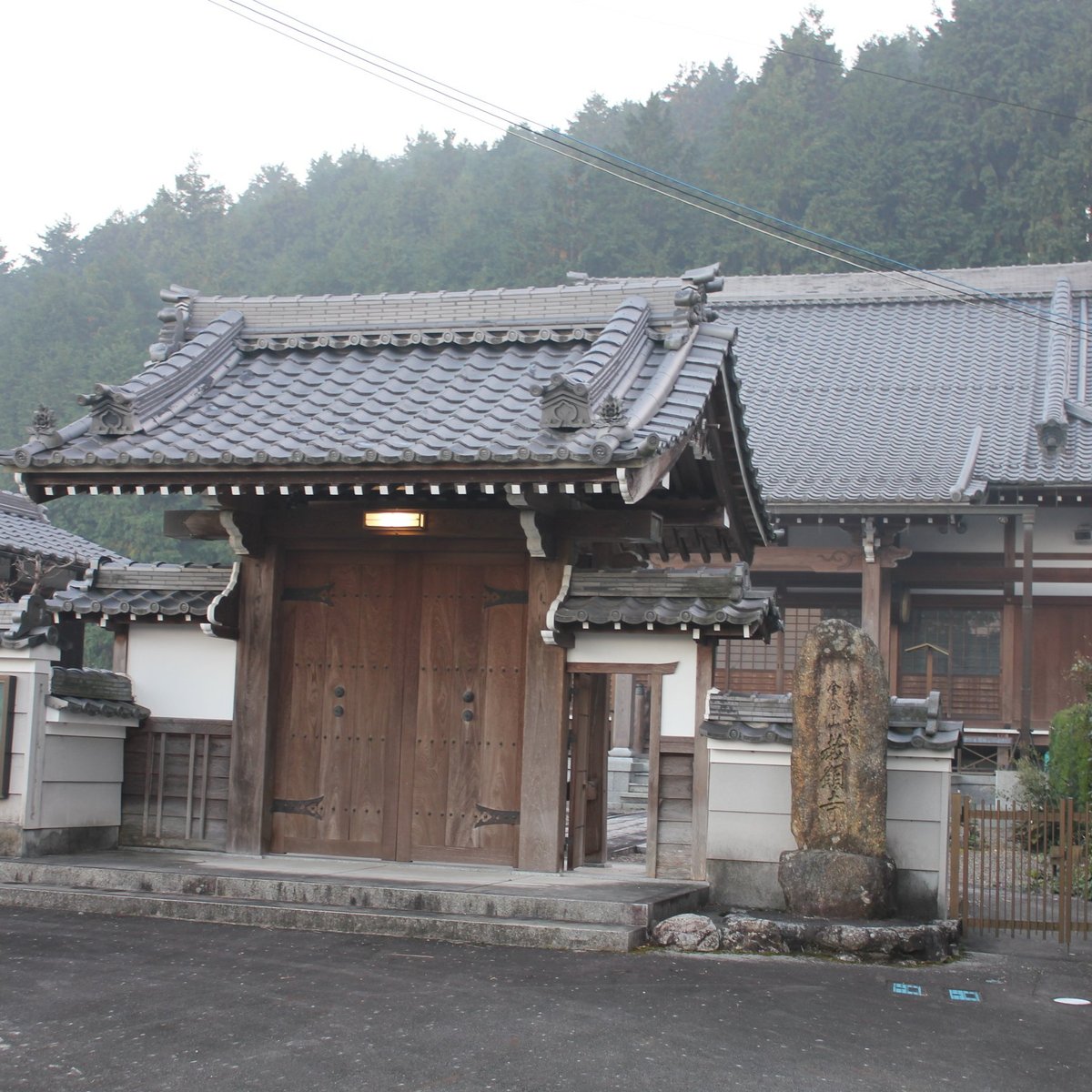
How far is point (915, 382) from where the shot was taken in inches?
961

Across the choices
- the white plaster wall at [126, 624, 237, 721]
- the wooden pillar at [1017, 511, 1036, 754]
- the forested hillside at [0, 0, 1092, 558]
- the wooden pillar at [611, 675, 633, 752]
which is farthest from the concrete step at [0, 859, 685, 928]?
the forested hillside at [0, 0, 1092, 558]

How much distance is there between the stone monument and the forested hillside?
3340 cm

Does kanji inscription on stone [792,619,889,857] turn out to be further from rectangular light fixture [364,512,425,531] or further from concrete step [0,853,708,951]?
rectangular light fixture [364,512,425,531]

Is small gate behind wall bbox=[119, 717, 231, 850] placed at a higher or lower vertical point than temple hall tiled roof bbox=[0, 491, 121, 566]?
lower

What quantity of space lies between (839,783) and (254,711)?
468 centimetres

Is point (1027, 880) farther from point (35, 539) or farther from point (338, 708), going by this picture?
point (35, 539)

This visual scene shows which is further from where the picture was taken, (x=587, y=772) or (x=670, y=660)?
(x=587, y=772)

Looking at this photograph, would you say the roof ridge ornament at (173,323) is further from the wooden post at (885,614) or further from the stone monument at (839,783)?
the wooden post at (885,614)

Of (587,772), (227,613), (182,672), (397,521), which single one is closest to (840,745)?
(587,772)

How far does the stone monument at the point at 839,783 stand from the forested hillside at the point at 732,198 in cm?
3340

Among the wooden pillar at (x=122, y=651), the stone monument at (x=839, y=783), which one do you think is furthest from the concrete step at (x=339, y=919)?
the wooden pillar at (x=122, y=651)

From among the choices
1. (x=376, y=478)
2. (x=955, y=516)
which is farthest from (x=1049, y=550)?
(x=376, y=478)

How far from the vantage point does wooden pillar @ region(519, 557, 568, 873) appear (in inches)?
410

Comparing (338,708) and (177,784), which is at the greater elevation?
(338,708)
